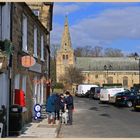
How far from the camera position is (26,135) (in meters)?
18.0

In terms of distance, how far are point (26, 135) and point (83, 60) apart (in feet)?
428

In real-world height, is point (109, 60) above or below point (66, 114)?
above

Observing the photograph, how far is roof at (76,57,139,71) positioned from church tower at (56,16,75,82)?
4.32 m

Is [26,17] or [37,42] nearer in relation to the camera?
[26,17]

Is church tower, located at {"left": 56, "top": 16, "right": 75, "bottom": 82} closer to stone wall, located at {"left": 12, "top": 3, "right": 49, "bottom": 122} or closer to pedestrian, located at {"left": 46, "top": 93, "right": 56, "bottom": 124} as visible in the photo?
stone wall, located at {"left": 12, "top": 3, "right": 49, "bottom": 122}

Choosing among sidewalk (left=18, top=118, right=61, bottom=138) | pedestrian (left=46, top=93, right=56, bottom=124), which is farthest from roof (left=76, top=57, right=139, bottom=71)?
sidewalk (left=18, top=118, right=61, bottom=138)

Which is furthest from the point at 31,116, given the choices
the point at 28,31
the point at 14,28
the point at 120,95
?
the point at 120,95

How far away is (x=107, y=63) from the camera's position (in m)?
147

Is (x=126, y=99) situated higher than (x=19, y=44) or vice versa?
(x=19, y=44)

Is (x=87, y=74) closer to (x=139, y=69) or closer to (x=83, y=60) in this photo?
(x=83, y=60)

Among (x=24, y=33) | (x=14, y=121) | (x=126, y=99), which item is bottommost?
(x=14, y=121)

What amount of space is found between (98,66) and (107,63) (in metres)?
3.21

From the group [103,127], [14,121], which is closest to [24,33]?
[103,127]

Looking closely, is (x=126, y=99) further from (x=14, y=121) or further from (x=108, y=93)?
(x=14, y=121)
